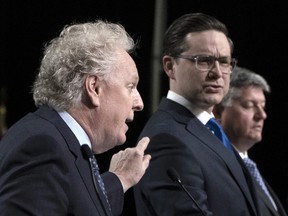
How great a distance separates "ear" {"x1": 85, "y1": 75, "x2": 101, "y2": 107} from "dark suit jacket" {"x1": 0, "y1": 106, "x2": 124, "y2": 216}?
0.38 ft

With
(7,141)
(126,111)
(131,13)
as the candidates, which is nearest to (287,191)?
(131,13)

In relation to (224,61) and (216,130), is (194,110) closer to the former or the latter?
(216,130)

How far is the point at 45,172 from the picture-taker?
1.80 meters

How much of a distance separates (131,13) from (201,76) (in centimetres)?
142

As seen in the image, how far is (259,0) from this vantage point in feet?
15.6

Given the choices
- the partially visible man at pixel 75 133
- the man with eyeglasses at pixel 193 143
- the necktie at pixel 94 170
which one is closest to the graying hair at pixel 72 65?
the partially visible man at pixel 75 133

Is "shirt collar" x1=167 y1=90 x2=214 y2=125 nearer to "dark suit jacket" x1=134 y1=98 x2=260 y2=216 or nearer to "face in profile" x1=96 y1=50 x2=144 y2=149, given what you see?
"dark suit jacket" x1=134 y1=98 x2=260 y2=216

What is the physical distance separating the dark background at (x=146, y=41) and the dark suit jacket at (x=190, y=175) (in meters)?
1.46

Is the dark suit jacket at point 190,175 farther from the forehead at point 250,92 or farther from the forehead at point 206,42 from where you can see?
the forehead at point 250,92

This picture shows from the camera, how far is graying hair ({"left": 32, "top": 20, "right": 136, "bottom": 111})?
6.72 feet

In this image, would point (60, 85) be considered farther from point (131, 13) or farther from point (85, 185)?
point (131, 13)

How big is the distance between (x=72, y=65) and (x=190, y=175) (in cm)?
76

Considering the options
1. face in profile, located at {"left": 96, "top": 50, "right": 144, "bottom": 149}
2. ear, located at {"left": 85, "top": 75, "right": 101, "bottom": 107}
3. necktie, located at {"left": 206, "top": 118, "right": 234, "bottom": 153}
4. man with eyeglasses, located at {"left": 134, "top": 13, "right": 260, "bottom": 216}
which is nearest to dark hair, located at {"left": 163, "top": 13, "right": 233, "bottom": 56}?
man with eyeglasses, located at {"left": 134, "top": 13, "right": 260, "bottom": 216}

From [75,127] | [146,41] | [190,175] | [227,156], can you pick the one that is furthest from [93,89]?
[146,41]
